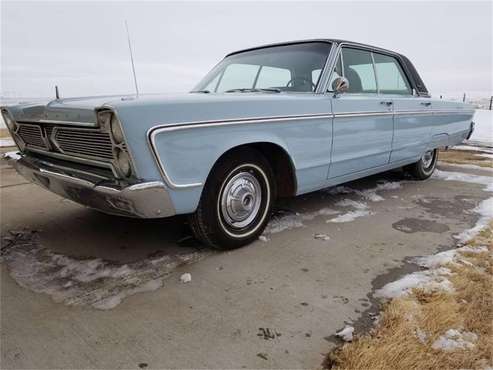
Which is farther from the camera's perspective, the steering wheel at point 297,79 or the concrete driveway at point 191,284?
the steering wheel at point 297,79

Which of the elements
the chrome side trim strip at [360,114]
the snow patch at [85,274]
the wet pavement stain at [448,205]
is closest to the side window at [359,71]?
the chrome side trim strip at [360,114]

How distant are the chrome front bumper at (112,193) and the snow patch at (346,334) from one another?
1.12m

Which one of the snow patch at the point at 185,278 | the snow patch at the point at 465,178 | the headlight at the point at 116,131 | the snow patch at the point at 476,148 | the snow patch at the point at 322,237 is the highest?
the headlight at the point at 116,131

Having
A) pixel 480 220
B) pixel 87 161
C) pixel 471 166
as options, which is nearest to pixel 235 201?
pixel 87 161

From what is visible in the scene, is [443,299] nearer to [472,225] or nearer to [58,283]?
[472,225]

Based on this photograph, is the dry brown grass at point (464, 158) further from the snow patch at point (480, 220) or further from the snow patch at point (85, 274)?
the snow patch at point (85, 274)

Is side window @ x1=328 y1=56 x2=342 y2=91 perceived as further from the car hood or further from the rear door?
the car hood

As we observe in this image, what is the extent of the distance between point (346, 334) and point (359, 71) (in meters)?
2.83

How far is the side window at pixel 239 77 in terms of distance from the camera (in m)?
3.63

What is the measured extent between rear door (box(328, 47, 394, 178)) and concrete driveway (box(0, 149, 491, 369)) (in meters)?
0.51

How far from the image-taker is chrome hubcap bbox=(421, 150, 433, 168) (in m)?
5.11

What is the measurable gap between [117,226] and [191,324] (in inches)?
62.8

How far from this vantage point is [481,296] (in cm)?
206

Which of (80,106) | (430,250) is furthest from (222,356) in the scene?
(430,250)
